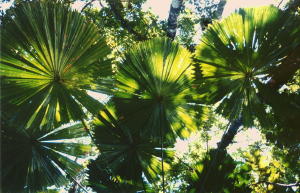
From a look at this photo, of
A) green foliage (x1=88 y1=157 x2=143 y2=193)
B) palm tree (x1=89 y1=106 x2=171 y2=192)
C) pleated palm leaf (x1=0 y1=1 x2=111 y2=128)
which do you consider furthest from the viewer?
palm tree (x1=89 y1=106 x2=171 y2=192)

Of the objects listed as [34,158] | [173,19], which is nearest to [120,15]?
[173,19]

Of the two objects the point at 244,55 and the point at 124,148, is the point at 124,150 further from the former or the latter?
the point at 244,55

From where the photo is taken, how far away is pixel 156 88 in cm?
332

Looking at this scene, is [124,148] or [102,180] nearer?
[102,180]

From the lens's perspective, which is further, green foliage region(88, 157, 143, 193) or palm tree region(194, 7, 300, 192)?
green foliage region(88, 157, 143, 193)

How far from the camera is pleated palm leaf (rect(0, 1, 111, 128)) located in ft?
8.46

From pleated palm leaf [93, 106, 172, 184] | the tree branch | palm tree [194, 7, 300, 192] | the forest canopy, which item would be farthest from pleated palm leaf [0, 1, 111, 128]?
the tree branch

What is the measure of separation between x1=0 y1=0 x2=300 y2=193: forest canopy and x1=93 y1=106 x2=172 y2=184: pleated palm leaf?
0.01m

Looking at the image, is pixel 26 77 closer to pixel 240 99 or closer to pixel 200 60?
pixel 200 60

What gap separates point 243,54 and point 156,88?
3.30 feet

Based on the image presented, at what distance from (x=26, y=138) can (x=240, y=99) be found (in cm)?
245

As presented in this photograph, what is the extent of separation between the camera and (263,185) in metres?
3.75

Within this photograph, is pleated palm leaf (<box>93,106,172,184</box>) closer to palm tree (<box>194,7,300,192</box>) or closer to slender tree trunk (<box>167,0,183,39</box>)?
palm tree (<box>194,7,300,192</box>)

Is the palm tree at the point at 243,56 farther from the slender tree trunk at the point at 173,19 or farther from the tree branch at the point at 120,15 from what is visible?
the tree branch at the point at 120,15
